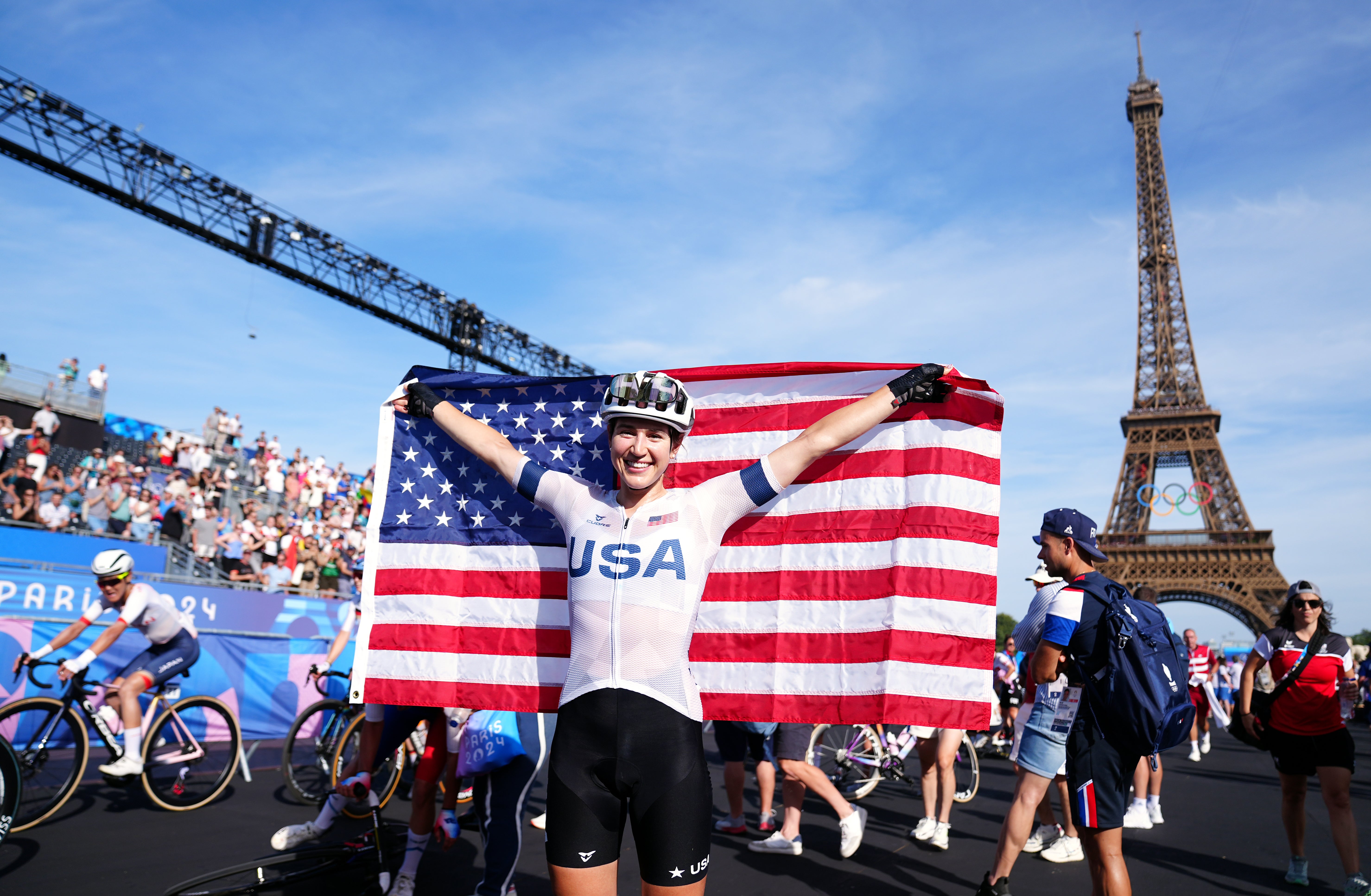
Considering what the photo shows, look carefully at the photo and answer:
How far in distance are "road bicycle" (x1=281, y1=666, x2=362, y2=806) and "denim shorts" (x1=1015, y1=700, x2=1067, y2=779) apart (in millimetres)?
5592

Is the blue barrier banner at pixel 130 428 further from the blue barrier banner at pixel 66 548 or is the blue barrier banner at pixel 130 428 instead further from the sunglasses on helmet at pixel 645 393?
the sunglasses on helmet at pixel 645 393

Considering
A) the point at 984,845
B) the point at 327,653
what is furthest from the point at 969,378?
the point at 327,653

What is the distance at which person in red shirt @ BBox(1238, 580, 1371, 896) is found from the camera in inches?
219

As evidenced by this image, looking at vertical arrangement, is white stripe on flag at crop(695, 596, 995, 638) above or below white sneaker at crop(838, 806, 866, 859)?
above

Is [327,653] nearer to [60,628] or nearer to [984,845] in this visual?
[60,628]

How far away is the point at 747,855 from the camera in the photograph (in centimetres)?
663

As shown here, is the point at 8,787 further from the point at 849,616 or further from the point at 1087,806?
the point at 1087,806

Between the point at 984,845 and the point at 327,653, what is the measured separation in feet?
29.0

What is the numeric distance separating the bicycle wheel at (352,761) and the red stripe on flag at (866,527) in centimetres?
483

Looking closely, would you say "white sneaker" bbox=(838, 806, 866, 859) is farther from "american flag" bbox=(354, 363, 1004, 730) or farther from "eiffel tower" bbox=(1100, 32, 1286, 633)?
"eiffel tower" bbox=(1100, 32, 1286, 633)

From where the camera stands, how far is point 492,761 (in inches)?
175

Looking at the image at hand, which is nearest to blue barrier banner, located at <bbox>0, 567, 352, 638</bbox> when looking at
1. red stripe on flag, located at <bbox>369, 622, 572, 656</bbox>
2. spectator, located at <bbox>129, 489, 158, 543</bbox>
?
spectator, located at <bbox>129, 489, 158, 543</bbox>

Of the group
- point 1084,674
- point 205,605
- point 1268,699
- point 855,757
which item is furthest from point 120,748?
point 1268,699

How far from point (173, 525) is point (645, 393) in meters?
15.3
